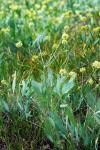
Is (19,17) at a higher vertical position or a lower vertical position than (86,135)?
higher

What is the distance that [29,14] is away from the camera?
13.9ft

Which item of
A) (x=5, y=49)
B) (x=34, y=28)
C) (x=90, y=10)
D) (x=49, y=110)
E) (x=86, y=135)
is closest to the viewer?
(x=86, y=135)

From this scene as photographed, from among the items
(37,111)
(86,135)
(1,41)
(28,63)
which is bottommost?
(86,135)

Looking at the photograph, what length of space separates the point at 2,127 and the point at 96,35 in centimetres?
128

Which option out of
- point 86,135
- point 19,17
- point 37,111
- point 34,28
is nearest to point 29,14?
point 19,17

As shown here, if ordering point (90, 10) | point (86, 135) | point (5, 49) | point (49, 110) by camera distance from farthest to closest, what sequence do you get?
point (90, 10), point (5, 49), point (49, 110), point (86, 135)

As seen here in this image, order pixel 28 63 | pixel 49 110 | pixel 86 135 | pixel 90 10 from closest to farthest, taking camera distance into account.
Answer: pixel 86 135, pixel 49 110, pixel 28 63, pixel 90 10

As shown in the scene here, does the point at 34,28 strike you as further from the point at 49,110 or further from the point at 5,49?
the point at 49,110

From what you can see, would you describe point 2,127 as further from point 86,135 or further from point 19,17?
point 19,17

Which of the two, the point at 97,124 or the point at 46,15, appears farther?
the point at 46,15

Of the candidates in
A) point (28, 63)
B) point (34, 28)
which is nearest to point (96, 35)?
point (28, 63)

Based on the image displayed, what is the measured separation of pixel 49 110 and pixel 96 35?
1212 millimetres

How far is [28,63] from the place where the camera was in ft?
9.23

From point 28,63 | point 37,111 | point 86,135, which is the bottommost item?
point 86,135
